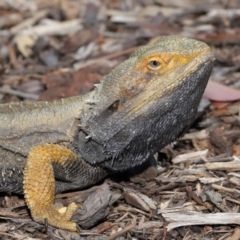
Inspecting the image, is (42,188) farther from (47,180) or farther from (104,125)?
(104,125)

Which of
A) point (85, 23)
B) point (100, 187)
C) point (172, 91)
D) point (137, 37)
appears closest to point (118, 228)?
point (100, 187)

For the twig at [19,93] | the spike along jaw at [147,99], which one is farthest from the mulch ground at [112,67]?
the spike along jaw at [147,99]

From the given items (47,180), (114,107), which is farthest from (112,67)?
(47,180)

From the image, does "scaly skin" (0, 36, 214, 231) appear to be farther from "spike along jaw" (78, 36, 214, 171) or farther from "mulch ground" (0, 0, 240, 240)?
"mulch ground" (0, 0, 240, 240)

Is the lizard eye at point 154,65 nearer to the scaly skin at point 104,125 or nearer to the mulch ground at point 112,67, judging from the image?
the scaly skin at point 104,125

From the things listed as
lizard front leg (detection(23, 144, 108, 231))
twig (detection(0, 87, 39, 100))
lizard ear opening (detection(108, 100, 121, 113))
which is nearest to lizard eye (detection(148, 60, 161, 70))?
lizard ear opening (detection(108, 100, 121, 113))

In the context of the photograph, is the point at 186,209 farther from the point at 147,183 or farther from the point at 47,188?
the point at 47,188
